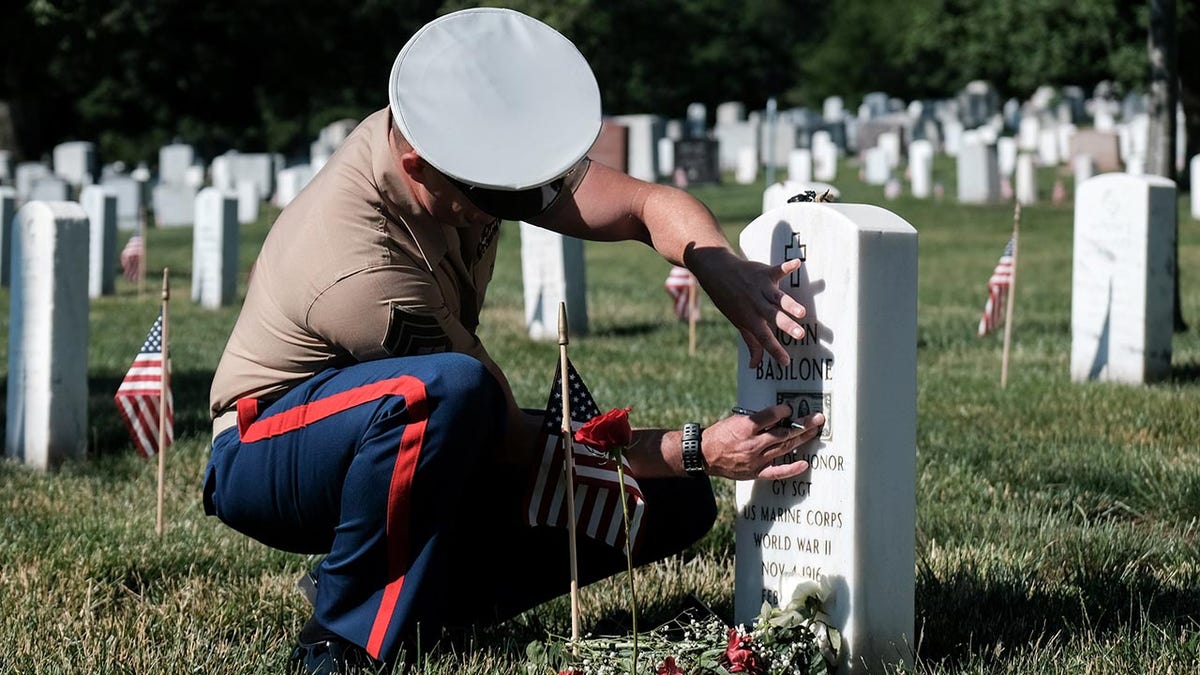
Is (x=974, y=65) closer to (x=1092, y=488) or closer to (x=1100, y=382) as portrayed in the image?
(x=1100, y=382)

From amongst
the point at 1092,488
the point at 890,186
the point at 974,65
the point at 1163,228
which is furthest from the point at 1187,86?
the point at 1092,488

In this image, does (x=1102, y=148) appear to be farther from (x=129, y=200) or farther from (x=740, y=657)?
(x=740, y=657)

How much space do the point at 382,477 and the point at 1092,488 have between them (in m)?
2.85

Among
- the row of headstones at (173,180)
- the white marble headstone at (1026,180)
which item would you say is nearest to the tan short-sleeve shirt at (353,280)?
the row of headstones at (173,180)

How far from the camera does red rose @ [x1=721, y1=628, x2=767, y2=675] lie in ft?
9.32

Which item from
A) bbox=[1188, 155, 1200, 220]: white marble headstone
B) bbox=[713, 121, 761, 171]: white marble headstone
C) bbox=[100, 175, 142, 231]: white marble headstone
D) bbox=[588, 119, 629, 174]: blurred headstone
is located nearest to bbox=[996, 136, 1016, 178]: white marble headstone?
bbox=[1188, 155, 1200, 220]: white marble headstone

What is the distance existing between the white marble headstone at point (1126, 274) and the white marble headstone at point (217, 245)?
7.76 meters

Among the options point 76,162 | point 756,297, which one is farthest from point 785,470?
point 76,162

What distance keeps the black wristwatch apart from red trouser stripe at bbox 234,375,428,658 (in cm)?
53

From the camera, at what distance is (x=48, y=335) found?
19.1ft

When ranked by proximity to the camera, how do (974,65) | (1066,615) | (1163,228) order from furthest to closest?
1. (974,65)
2. (1163,228)
3. (1066,615)

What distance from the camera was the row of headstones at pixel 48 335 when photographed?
5.82m

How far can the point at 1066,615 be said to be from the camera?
3535mm

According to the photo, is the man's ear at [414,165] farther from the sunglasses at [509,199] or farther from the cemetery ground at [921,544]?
the cemetery ground at [921,544]
